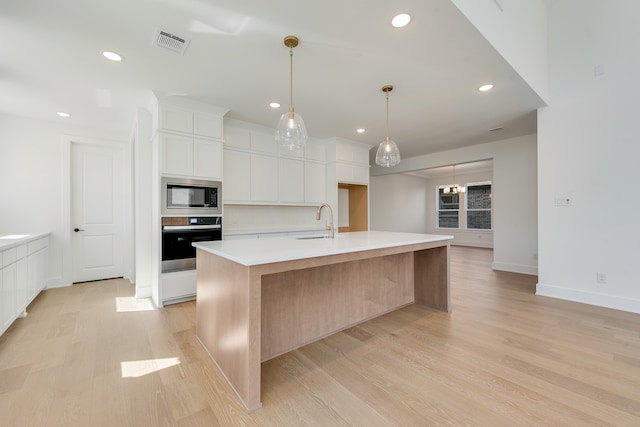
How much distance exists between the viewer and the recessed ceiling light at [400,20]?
1.92 meters

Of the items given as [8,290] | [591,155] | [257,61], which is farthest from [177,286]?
[591,155]

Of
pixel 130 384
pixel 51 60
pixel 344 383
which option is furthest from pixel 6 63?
pixel 344 383

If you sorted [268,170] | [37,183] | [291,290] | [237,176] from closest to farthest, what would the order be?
[291,290], [37,183], [237,176], [268,170]

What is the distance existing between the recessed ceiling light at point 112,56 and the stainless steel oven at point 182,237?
5.57ft

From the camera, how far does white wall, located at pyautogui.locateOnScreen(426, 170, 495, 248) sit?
8.62 meters

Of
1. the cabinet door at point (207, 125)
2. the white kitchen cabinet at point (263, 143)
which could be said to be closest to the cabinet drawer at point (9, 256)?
the cabinet door at point (207, 125)

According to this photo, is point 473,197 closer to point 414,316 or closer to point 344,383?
point 414,316

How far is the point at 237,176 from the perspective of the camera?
417 centimetres

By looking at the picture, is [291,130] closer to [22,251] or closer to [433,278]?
[433,278]

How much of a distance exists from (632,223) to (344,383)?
12.6ft

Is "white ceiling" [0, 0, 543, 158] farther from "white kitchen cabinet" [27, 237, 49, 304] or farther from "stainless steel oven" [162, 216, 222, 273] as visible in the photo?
"white kitchen cabinet" [27, 237, 49, 304]

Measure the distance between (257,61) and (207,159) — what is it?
5.11 ft

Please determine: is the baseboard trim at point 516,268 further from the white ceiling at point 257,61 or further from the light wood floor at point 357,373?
the white ceiling at point 257,61

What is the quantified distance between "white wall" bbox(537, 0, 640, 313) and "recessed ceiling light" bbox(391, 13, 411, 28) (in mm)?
2936
